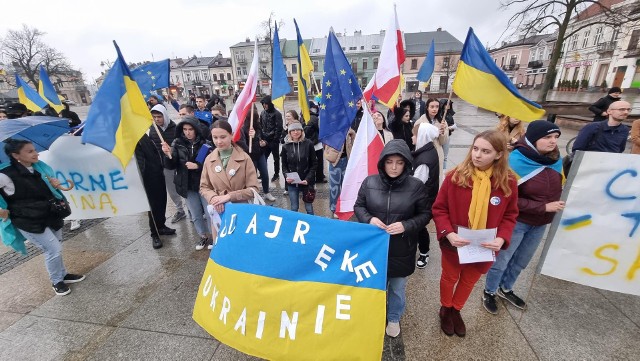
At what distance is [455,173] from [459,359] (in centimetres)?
151

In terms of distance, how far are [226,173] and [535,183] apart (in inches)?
116

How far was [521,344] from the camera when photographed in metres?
2.38

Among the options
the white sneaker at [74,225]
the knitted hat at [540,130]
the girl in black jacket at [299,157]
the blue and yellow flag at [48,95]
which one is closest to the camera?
the knitted hat at [540,130]

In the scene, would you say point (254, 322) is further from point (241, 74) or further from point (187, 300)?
point (241, 74)

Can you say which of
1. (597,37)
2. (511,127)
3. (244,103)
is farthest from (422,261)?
(597,37)

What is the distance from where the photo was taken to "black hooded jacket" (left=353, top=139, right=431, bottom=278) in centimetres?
214

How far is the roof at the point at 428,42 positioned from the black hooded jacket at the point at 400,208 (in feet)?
203

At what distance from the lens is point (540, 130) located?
2238 millimetres

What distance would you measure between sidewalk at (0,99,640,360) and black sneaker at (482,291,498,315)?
53 mm

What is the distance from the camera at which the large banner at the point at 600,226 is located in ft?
7.65

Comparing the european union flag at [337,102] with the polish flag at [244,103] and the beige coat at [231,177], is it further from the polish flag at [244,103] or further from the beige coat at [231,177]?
the polish flag at [244,103]

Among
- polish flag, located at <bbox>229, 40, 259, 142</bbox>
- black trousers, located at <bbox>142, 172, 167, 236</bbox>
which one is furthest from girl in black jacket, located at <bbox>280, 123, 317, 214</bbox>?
black trousers, located at <bbox>142, 172, 167, 236</bbox>

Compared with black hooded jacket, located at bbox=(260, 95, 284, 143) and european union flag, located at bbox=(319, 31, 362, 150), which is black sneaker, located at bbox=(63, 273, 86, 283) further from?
black hooded jacket, located at bbox=(260, 95, 284, 143)

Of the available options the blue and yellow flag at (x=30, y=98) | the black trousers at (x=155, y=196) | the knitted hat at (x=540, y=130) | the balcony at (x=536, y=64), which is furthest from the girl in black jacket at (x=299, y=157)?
the balcony at (x=536, y=64)
